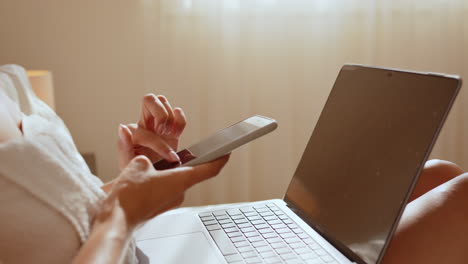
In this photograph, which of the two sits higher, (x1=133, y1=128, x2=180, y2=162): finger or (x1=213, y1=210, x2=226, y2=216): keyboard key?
(x1=133, y1=128, x2=180, y2=162): finger

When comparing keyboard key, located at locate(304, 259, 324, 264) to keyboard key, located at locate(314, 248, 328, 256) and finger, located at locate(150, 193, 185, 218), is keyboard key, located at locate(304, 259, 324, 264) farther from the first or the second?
finger, located at locate(150, 193, 185, 218)

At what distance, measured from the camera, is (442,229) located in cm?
76

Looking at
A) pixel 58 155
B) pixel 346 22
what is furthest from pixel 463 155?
pixel 58 155

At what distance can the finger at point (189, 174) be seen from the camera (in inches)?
23.6

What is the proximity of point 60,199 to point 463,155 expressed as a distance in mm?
2181

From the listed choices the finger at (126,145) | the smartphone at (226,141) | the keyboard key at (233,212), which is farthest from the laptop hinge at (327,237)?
the finger at (126,145)

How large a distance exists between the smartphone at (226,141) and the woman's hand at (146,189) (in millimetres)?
27

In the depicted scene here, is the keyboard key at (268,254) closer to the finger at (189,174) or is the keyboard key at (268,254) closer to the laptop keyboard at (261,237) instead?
the laptop keyboard at (261,237)

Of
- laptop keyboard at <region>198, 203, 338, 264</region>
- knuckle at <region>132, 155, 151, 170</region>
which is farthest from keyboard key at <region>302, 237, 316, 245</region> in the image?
knuckle at <region>132, 155, 151, 170</region>

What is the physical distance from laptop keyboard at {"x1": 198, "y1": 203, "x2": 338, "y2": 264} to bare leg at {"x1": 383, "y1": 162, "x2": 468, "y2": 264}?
14cm

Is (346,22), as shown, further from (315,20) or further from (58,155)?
(58,155)

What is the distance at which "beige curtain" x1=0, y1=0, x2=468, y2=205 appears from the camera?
1.93 metres

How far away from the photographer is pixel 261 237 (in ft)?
2.61

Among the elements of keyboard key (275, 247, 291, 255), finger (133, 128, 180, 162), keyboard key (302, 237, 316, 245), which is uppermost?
finger (133, 128, 180, 162)
